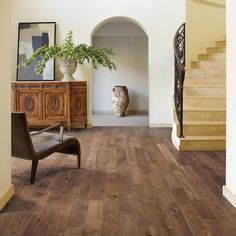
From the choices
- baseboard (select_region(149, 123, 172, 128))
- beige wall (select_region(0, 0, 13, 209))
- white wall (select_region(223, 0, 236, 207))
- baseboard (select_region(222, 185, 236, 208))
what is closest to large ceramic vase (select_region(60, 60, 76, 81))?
baseboard (select_region(149, 123, 172, 128))

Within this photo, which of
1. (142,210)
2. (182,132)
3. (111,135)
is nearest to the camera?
(142,210)

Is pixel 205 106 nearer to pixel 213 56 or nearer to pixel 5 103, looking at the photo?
pixel 213 56

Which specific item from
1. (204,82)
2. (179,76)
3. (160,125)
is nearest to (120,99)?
(160,125)

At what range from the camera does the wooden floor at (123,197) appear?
220 cm

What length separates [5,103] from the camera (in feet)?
8.66

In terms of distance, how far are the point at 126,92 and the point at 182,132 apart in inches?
199

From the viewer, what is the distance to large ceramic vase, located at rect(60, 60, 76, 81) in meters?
6.63

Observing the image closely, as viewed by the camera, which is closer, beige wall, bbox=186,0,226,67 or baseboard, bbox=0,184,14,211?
baseboard, bbox=0,184,14,211

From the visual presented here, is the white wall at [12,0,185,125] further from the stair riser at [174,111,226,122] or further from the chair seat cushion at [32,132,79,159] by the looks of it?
the chair seat cushion at [32,132,79,159]

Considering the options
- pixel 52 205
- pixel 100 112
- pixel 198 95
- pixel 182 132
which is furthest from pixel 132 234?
pixel 100 112

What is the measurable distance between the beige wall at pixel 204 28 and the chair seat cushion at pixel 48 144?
4.44m

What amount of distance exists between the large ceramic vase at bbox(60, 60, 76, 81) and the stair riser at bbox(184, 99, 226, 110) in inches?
99.2

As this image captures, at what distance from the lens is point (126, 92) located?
32.3 feet

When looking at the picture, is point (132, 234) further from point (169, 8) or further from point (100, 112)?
point (100, 112)
